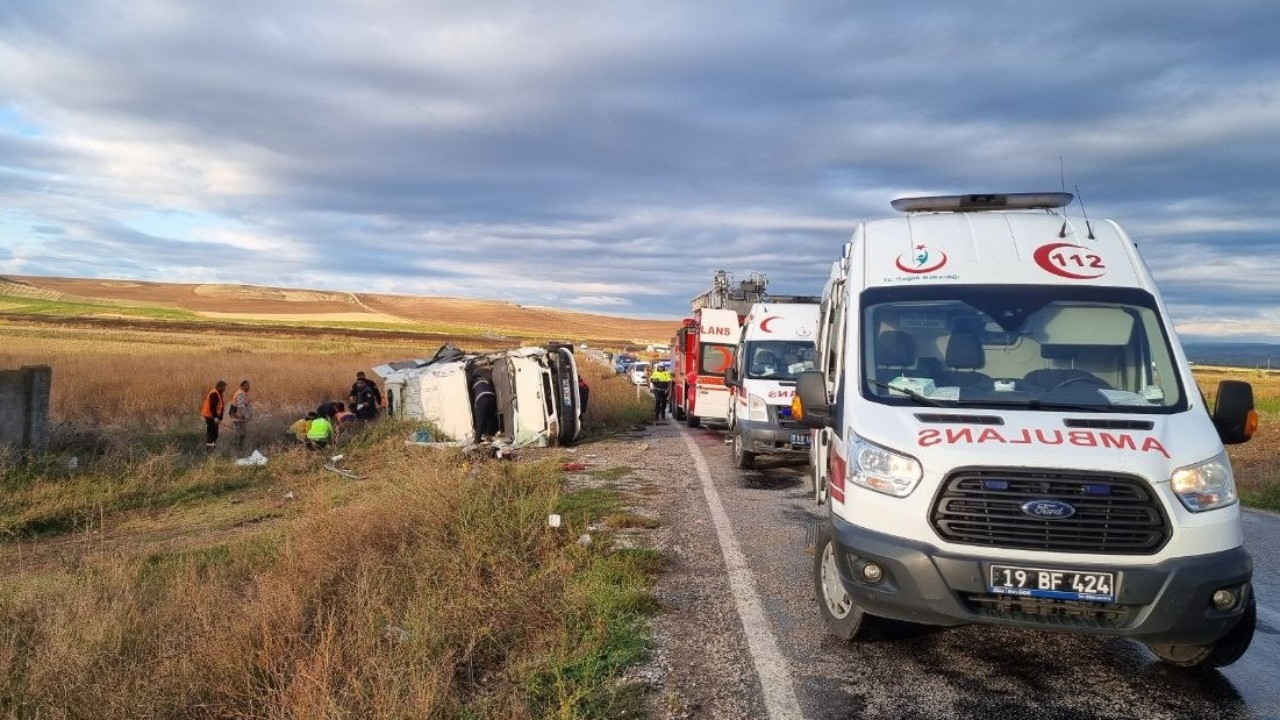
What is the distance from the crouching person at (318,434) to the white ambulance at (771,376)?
6.85 m

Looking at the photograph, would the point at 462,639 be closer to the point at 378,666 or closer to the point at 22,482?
the point at 378,666

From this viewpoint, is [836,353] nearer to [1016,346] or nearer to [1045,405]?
[1016,346]

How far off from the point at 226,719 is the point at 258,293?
111912 mm

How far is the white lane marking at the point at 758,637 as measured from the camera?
4.15 meters

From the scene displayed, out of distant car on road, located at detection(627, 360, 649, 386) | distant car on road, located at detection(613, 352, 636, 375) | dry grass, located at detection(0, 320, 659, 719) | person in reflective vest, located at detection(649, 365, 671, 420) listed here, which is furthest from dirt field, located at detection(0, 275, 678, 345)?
dry grass, located at detection(0, 320, 659, 719)

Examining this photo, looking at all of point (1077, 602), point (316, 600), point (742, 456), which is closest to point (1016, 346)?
point (1077, 602)

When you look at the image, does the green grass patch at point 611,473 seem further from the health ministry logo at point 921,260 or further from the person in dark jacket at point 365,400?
the person in dark jacket at point 365,400

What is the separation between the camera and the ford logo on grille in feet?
13.2

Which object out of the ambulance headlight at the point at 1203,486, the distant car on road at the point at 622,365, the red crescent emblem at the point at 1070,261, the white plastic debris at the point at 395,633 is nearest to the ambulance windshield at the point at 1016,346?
the red crescent emblem at the point at 1070,261

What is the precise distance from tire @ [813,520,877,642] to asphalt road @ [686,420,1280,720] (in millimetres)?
Result: 96

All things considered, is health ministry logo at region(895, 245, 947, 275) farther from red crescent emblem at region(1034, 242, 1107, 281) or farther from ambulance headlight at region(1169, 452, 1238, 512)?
ambulance headlight at region(1169, 452, 1238, 512)

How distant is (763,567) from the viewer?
22.1 feet

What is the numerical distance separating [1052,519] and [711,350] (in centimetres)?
1479

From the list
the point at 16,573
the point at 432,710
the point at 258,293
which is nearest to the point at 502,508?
the point at 432,710
